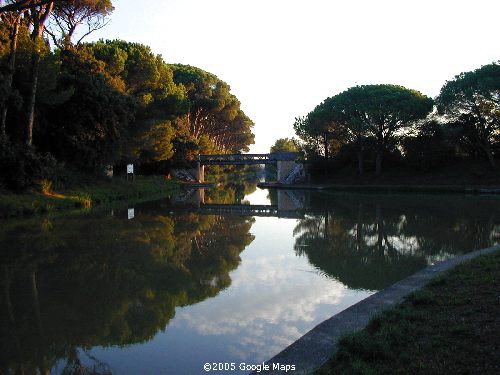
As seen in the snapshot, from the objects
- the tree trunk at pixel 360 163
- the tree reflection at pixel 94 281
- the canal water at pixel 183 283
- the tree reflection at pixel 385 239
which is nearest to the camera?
the canal water at pixel 183 283

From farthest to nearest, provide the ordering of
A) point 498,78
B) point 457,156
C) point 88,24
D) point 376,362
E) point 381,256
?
point 457,156
point 498,78
point 88,24
point 381,256
point 376,362

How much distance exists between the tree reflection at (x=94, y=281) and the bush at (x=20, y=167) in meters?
4.80

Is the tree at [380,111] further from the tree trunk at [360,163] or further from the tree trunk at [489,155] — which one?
the tree trunk at [489,155]

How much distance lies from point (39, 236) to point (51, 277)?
5.47 meters

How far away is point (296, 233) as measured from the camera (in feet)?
53.4

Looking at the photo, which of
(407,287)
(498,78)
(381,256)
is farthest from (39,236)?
(498,78)

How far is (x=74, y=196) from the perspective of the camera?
2453 cm

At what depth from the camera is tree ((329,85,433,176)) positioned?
1820 inches

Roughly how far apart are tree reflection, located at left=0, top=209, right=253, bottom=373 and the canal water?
0.9 inches

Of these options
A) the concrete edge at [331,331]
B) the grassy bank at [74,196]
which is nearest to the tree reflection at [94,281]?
the concrete edge at [331,331]

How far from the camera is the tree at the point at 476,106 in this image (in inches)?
1624

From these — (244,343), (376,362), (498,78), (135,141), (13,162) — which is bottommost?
(244,343)

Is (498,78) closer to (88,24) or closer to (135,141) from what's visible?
(135,141)

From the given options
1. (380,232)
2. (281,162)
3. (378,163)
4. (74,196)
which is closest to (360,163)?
(378,163)
